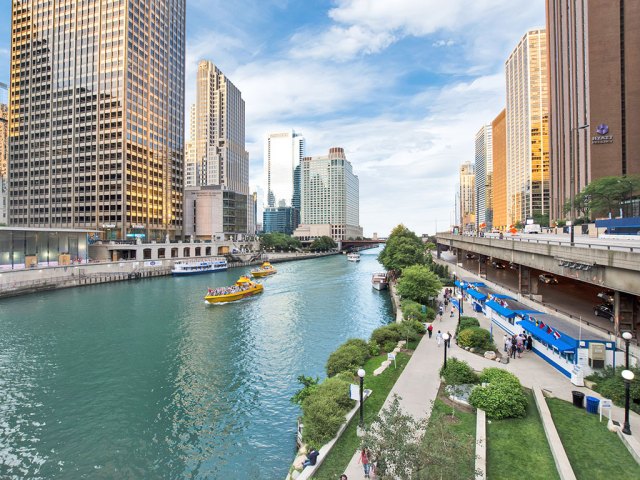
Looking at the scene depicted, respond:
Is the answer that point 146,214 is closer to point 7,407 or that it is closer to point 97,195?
point 97,195

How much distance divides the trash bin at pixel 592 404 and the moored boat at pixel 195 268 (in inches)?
3919

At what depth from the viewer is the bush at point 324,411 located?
1694 centimetres

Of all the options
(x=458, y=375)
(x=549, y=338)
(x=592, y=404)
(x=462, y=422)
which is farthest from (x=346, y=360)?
(x=592, y=404)

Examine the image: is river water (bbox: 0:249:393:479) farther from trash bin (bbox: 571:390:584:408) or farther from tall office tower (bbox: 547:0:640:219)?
tall office tower (bbox: 547:0:640:219)

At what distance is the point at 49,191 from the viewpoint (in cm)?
13575

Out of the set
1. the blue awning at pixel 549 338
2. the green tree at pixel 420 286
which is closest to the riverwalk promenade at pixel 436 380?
the blue awning at pixel 549 338

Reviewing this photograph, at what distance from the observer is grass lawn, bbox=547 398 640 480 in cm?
1357

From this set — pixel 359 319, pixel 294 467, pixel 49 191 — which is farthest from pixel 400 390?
pixel 49 191

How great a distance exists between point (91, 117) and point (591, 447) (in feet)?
509

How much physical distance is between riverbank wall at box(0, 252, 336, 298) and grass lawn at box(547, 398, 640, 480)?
8037 cm

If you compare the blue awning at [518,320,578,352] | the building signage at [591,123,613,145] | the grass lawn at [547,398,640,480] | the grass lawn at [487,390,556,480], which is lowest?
the grass lawn at [487,390,556,480]

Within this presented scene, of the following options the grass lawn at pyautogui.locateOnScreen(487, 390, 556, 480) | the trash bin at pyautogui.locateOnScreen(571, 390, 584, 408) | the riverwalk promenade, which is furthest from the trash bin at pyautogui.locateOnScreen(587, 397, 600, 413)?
the grass lawn at pyautogui.locateOnScreen(487, 390, 556, 480)

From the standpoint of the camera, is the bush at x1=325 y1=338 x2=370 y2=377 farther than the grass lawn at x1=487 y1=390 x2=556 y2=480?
Yes

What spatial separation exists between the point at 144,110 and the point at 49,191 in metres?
44.9
